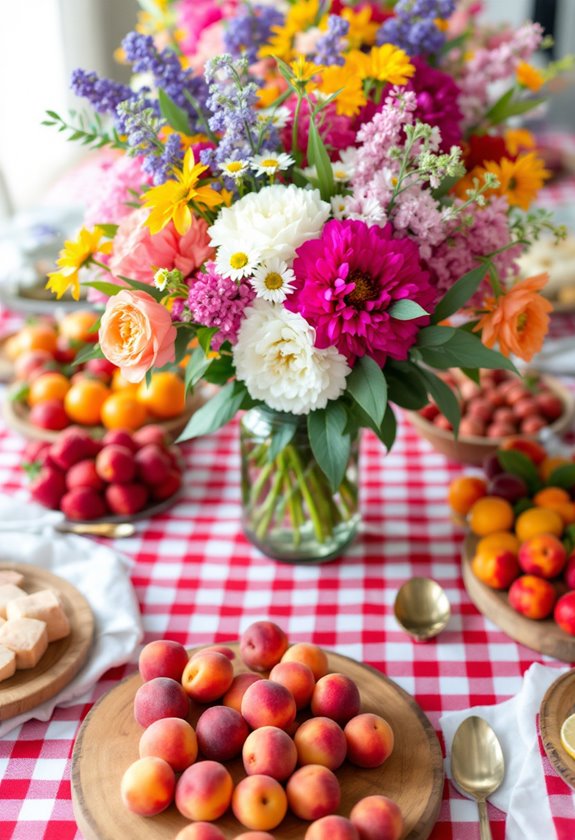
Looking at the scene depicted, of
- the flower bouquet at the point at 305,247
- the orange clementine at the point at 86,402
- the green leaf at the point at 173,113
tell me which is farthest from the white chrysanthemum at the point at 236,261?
the orange clementine at the point at 86,402

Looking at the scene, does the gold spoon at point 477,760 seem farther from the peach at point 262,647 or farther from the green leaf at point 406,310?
the green leaf at point 406,310

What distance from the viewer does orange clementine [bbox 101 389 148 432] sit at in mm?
1585

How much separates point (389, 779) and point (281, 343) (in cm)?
48

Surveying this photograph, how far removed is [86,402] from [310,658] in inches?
30.7

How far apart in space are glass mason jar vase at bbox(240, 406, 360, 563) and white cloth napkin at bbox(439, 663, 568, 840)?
1.14 ft

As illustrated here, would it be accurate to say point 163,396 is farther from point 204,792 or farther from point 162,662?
point 204,792

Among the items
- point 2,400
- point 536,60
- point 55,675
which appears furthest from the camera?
point 536,60

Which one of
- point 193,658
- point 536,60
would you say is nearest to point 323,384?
point 193,658

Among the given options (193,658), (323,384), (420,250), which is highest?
(420,250)

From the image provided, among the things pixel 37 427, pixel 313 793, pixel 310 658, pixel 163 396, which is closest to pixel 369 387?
pixel 310 658

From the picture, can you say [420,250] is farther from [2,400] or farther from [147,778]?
[2,400]

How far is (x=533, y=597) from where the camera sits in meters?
1.14

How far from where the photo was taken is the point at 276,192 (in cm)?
96

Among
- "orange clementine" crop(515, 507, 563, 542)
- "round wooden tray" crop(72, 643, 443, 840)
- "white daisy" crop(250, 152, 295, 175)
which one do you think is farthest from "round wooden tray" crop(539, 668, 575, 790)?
"white daisy" crop(250, 152, 295, 175)
